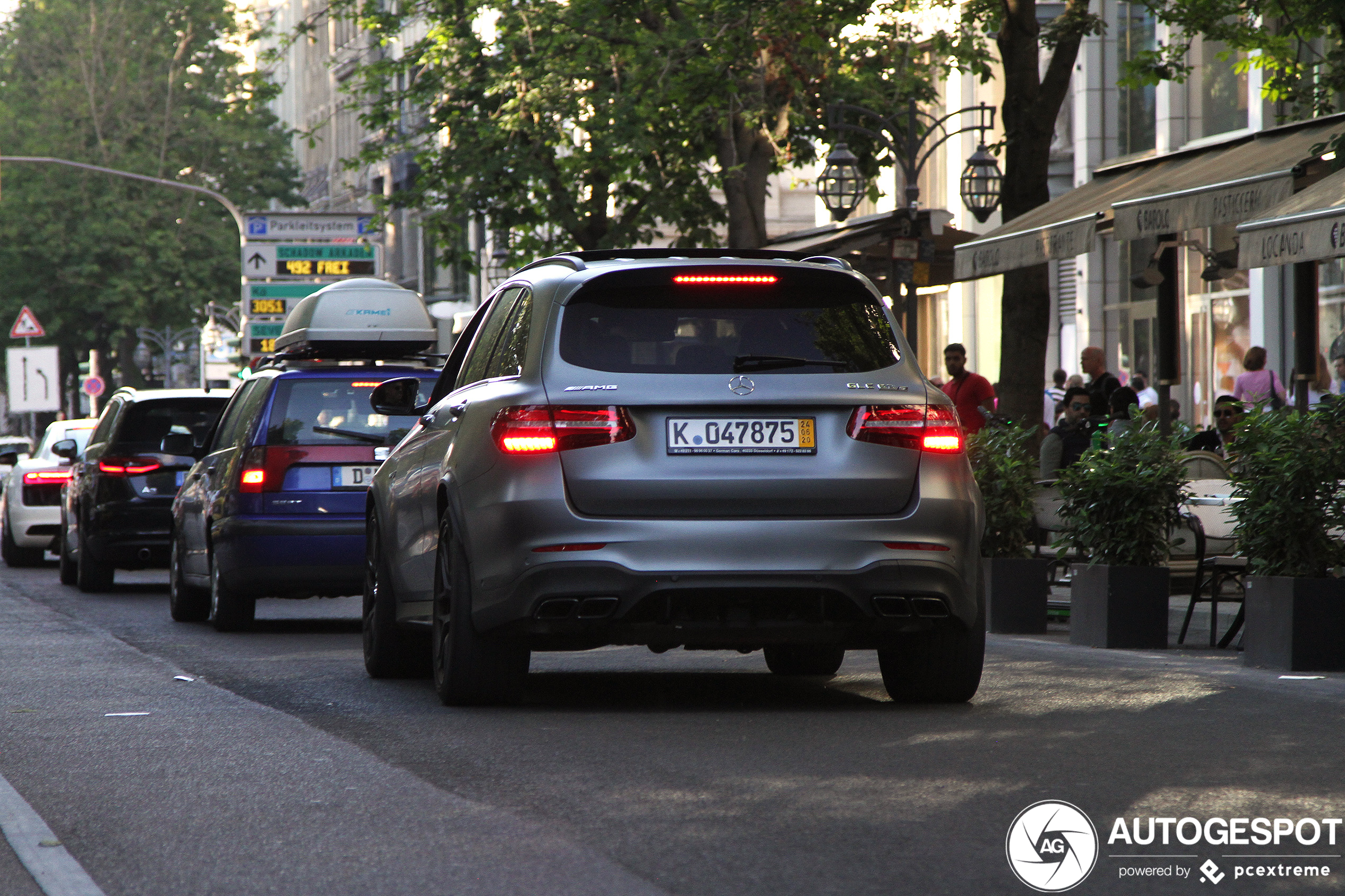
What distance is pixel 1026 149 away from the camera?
1903 cm

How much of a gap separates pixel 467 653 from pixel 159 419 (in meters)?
11.7

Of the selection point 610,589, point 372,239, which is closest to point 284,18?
point 372,239

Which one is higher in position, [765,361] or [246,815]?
[765,361]

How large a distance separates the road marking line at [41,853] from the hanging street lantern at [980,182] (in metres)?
19.4

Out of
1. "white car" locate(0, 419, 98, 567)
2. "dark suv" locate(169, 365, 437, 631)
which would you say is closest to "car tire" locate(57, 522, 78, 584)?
"white car" locate(0, 419, 98, 567)

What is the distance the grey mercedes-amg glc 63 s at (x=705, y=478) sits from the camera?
8.33 meters

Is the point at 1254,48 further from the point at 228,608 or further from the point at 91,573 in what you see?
the point at 91,573

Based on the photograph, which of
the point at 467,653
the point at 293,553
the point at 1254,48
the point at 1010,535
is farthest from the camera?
the point at 1254,48

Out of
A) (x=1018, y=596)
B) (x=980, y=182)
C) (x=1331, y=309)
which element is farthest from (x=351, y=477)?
(x=1331, y=309)

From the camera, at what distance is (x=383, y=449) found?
46.2 feet

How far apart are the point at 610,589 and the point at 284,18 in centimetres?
9247

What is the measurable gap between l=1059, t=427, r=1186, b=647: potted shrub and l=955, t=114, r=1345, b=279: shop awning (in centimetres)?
281

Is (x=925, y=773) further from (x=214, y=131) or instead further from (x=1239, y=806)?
(x=214, y=131)

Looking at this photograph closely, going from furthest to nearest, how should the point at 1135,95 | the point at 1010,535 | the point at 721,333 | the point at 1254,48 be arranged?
1. the point at 1135,95
2. the point at 1254,48
3. the point at 1010,535
4. the point at 721,333
